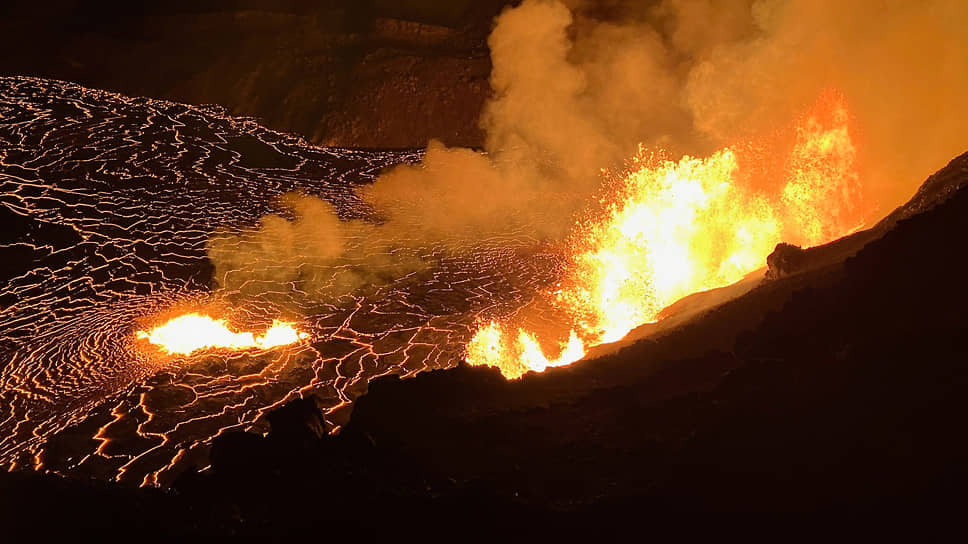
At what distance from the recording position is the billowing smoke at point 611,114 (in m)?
10.4

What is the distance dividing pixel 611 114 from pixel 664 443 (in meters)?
16.7

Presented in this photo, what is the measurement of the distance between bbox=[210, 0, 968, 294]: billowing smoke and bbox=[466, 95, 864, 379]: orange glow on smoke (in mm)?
605

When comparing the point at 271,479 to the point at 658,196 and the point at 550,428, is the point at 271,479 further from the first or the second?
the point at 658,196

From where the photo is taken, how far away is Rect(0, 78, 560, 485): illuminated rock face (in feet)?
25.6

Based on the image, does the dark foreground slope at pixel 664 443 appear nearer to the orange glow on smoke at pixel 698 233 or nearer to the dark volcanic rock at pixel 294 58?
the orange glow on smoke at pixel 698 233

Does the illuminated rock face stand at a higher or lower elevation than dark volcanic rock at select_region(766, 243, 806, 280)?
higher

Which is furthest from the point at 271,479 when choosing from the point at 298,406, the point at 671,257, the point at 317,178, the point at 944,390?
the point at 317,178

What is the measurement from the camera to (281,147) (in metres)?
21.0

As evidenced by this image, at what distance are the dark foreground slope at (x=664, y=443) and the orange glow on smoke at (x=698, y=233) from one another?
16.0ft

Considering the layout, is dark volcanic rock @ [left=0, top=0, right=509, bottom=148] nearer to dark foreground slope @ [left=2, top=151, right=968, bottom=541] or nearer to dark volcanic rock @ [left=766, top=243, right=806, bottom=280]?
dark volcanic rock @ [left=766, top=243, right=806, bottom=280]

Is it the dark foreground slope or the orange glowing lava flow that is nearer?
the dark foreground slope

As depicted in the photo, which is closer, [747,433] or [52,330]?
[747,433]

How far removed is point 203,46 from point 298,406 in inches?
1030

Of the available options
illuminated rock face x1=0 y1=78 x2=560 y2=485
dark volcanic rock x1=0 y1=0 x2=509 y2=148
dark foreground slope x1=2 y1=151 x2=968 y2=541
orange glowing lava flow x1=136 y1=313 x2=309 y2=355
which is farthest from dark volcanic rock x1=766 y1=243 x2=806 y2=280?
dark volcanic rock x1=0 y1=0 x2=509 y2=148
